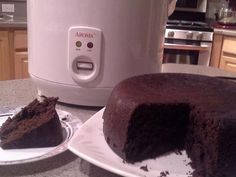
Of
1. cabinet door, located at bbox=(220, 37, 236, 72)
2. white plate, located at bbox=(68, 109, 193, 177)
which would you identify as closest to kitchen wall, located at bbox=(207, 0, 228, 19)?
cabinet door, located at bbox=(220, 37, 236, 72)

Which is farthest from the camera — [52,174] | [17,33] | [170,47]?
[170,47]

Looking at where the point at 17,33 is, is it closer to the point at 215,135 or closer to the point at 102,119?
the point at 102,119

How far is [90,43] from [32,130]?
23 cm

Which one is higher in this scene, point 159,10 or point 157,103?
point 159,10

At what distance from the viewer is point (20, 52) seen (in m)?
2.04

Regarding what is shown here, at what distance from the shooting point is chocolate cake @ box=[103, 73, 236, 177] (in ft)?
1.56

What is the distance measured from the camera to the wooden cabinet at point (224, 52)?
214cm

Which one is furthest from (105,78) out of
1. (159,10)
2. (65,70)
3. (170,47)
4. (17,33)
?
(170,47)

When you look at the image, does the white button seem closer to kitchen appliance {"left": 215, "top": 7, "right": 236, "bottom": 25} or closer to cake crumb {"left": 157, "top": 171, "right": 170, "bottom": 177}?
cake crumb {"left": 157, "top": 171, "right": 170, "bottom": 177}

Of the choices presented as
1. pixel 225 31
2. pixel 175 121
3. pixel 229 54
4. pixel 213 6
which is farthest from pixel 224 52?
pixel 175 121

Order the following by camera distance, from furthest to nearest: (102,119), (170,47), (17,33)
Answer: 1. (170,47)
2. (17,33)
3. (102,119)

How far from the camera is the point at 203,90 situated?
581 mm

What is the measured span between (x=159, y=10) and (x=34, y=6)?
0.89ft

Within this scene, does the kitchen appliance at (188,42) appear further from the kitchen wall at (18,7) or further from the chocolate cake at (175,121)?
the chocolate cake at (175,121)
